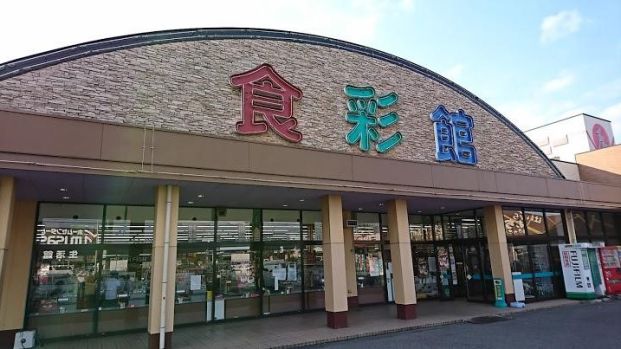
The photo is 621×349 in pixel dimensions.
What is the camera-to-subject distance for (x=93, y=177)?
26.1 feet

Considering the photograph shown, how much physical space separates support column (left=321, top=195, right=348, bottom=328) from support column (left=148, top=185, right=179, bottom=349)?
152 inches

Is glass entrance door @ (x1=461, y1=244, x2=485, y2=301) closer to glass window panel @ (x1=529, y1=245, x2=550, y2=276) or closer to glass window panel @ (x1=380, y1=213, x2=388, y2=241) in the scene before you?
glass window panel @ (x1=529, y1=245, x2=550, y2=276)

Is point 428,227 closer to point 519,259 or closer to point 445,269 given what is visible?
point 445,269

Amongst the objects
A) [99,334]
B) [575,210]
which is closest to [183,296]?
[99,334]

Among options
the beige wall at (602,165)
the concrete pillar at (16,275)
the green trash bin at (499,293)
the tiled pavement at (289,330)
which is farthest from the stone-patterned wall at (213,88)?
the beige wall at (602,165)

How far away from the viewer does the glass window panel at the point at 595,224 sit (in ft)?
58.4

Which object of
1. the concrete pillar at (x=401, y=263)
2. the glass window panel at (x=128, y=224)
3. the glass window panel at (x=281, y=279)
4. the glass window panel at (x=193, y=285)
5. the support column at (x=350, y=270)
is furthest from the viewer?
the support column at (x=350, y=270)

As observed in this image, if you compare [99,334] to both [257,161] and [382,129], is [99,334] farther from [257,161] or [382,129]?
[382,129]

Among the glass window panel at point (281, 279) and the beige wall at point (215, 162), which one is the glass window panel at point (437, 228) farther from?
the glass window panel at point (281, 279)

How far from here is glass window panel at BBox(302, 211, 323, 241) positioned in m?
14.1

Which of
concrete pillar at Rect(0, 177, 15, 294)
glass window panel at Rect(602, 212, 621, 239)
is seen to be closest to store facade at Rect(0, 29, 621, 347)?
concrete pillar at Rect(0, 177, 15, 294)

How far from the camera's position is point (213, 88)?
978 cm

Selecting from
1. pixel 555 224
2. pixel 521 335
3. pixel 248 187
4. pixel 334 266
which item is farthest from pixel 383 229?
pixel 248 187

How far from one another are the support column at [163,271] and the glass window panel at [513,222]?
38.2 feet
